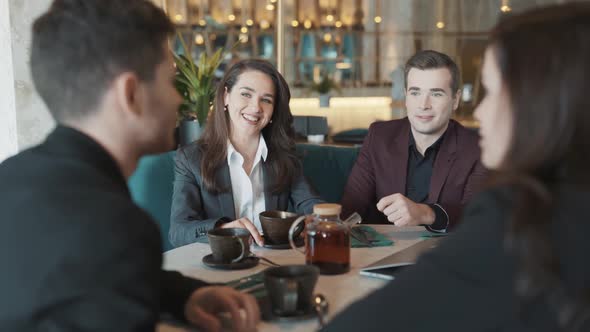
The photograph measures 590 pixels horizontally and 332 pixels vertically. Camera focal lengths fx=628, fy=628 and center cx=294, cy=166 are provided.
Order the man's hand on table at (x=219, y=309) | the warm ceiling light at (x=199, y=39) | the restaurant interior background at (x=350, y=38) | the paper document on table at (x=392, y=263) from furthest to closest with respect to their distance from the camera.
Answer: the restaurant interior background at (x=350, y=38), the warm ceiling light at (x=199, y=39), the paper document on table at (x=392, y=263), the man's hand on table at (x=219, y=309)

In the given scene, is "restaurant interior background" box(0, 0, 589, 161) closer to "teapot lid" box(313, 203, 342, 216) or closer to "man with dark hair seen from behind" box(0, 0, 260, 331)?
"teapot lid" box(313, 203, 342, 216)

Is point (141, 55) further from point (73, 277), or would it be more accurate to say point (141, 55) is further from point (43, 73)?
point (73, 277)

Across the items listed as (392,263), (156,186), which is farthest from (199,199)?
(392,263)

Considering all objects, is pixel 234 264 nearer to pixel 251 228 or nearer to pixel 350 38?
pixel 251 228

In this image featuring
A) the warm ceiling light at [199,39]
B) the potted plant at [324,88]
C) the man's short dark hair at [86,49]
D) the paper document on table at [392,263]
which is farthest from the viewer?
the potted plant at [324,88]

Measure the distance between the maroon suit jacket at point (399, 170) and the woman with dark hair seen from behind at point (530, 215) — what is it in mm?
1488

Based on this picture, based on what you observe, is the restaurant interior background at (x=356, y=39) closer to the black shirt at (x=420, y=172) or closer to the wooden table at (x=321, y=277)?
the black shirt at (x=420, y=172)

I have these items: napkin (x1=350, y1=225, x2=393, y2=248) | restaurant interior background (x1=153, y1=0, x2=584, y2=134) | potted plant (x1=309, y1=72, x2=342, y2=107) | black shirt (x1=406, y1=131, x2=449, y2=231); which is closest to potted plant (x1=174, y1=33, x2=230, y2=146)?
black shirt (x1=406, y1=131, x2=449, y2=231)

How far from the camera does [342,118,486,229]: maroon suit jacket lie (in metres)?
2.41

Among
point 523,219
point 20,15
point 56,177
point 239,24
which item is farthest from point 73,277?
point 239,24

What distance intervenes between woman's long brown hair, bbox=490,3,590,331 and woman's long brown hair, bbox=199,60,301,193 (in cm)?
152

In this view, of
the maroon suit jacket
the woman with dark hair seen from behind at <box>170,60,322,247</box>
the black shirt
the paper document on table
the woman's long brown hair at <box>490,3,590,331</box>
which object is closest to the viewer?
the woman's long brown hair at <box>490,3,590,331</box>

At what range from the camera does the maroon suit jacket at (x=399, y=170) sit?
7.91ft

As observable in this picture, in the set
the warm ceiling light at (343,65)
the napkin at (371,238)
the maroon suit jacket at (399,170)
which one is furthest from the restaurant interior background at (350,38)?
the napkin at (371,238)
